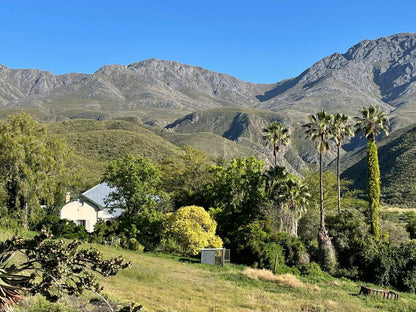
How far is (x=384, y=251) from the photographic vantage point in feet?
127

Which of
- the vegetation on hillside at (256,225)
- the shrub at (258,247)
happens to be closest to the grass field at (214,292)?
the shrub at (258,247)

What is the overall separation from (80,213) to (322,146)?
1221 inches

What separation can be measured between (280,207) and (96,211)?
955 inches

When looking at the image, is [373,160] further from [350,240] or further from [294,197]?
[294,197]

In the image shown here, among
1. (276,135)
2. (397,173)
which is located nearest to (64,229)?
(276,135)

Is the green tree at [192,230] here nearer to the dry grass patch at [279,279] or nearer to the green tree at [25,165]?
the dry grass patch at [279,279]

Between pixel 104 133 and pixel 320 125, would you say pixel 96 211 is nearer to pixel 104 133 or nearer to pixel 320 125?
pixel 320 125

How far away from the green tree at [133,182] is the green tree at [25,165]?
6.51 m

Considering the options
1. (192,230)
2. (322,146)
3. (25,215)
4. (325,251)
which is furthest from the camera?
(322,146)

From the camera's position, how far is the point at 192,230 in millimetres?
38375

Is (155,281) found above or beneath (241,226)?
beneath

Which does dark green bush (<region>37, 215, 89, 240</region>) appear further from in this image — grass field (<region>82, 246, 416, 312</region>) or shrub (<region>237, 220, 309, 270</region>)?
shrub (<region>237, 220, 309, 270</region>)

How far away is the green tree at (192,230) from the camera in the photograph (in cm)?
3800

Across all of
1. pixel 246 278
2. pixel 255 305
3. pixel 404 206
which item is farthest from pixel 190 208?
pixel 404 206
